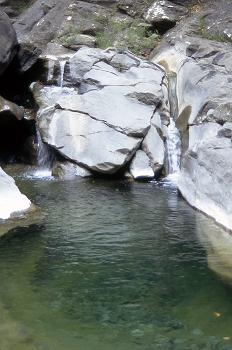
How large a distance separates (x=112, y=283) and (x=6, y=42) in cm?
923

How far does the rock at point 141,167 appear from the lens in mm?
11984

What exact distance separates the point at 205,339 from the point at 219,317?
0.46 metres

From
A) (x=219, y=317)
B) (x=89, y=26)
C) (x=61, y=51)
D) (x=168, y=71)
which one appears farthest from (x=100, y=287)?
(x=89, y=26)

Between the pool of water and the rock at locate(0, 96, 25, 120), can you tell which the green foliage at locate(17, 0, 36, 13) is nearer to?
the rock at locate(0, 96, 25, 120)

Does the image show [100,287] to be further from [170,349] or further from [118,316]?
[170,349]

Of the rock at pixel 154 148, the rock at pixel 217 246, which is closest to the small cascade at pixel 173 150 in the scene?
the rock at pixel 154 148

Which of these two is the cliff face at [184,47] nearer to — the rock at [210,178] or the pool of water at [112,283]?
the rock at [210,178]

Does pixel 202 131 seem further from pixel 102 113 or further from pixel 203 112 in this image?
pixel 102 113

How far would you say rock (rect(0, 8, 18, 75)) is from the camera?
43.6ft

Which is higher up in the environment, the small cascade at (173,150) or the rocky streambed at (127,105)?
the rocky streambed at (127,105)

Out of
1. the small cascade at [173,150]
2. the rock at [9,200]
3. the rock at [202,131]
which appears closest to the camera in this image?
the rock at [9,200]

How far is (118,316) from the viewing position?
209 inches

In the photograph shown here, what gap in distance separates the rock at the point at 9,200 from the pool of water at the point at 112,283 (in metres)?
0.51

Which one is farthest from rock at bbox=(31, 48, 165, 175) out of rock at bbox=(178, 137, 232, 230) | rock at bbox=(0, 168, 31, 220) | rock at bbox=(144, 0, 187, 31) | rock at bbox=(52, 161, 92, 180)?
rock at bbox=(144, 0, 187, 31)
